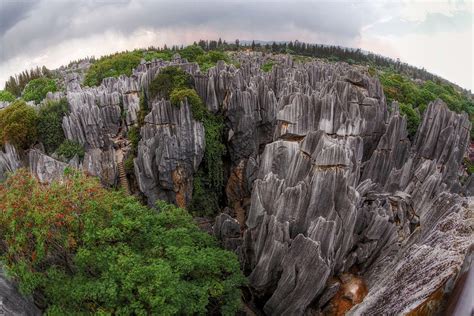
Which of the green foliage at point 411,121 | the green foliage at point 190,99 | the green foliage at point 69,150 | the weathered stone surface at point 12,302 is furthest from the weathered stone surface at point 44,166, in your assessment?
the green foliage at point 411,121

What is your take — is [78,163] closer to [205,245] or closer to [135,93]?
[135,93]

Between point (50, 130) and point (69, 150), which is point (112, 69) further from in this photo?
point (69, 150)

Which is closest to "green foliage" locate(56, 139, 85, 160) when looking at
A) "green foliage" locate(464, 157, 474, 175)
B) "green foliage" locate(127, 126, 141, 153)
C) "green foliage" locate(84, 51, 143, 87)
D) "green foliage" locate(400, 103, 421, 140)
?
"green foliage" locate(127, 126, 141, 153)

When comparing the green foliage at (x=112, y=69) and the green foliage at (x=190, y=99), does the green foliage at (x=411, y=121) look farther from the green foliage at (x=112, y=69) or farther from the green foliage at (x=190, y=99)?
the green foliage at (x=112, y=69)

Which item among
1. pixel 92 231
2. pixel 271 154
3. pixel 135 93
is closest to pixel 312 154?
pixel 271 154

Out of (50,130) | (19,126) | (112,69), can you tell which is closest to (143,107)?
(50,130)
